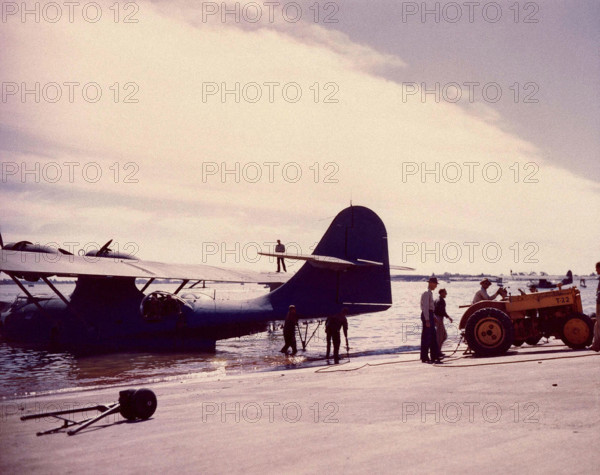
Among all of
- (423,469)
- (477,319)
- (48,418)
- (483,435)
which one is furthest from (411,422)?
(477,319)

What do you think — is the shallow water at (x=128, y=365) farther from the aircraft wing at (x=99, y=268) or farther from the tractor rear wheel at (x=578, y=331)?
the tractor rear wheel at (x=578, y=331)

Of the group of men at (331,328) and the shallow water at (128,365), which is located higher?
the group of men at (331,328)

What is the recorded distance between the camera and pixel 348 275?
74.1 feet

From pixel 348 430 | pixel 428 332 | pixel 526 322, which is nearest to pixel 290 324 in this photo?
pixel 428 332

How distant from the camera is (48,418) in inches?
323

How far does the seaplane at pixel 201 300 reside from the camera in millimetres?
22438

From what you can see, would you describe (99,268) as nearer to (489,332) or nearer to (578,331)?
(489,332)

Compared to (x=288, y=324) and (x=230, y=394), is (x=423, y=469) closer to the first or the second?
(x=230, y=394)

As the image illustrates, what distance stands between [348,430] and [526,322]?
36.4 feet

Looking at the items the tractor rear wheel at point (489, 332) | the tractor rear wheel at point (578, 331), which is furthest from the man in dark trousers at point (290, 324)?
the tractor rear wheel at point (578, 331)

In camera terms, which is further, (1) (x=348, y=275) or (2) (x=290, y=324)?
(1) (x=348, y=275)

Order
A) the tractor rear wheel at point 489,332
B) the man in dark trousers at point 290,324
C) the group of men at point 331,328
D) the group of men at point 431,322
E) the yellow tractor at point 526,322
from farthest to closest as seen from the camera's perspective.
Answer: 1. the man in dark trousers at point 290,324
2. the group of men at point 331,328
3. the yellow tractor at point 526,322
4. the tractor rear wheel at point 489,332
5. the group of men at point 431,322

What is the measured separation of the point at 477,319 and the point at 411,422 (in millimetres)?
8681

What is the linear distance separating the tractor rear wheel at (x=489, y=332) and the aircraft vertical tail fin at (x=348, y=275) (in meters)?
7.24
